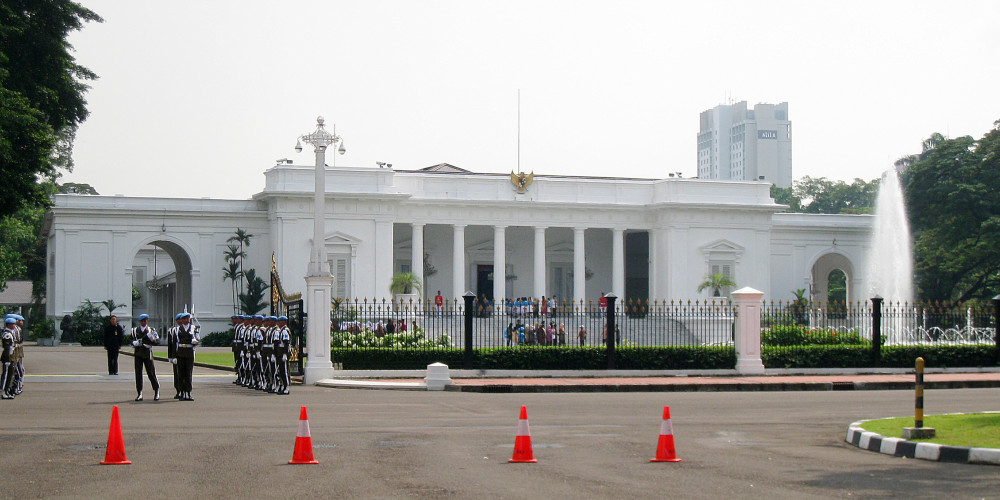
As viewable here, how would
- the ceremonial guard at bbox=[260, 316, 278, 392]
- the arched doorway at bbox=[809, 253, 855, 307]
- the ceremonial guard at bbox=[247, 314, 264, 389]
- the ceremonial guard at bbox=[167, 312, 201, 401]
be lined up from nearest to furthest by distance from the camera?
the ceremonial guard at bbox=[167, 312, 201, 401] → the ceremonial guard at bbox=[260, 316, 278, 392] → the ceremonial guard at bbox=[247, 314, 264, 389] → the arched doorway at bbox=[809, 253, 855, 307]

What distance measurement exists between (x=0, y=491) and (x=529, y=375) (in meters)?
19.5

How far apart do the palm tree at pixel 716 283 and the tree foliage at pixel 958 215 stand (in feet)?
33.0

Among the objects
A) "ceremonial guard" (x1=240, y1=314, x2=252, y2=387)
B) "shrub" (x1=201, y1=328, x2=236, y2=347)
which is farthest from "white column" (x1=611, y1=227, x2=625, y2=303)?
"ceremonial guard" (x1=240, y1=314, x2=252, y2=387)

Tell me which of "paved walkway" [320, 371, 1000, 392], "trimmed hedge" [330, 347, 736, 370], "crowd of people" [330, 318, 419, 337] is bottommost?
"paved walkway" [320, 371, 1000, 392]

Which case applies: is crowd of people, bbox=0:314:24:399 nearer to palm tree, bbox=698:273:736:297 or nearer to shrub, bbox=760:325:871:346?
shrub, bbox=760:325:871:346

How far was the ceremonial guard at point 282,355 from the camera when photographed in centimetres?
2348

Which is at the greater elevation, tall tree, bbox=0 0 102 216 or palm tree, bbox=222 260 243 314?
tall tree, bbox=0 0 102 216

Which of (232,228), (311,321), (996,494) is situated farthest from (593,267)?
(996,494)

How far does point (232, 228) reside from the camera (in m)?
56.7

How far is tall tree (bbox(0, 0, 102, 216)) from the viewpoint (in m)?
30.2

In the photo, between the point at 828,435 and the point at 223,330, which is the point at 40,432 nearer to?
the point at 828,435

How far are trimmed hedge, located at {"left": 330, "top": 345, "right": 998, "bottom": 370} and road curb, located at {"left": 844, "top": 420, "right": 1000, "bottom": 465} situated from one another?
49.1ft

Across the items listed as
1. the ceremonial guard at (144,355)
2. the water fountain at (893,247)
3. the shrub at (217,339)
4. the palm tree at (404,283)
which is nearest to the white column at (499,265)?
the palm tree at (404,283)

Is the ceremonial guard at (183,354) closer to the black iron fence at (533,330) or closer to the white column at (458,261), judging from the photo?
the black iron fence at (533,330)
